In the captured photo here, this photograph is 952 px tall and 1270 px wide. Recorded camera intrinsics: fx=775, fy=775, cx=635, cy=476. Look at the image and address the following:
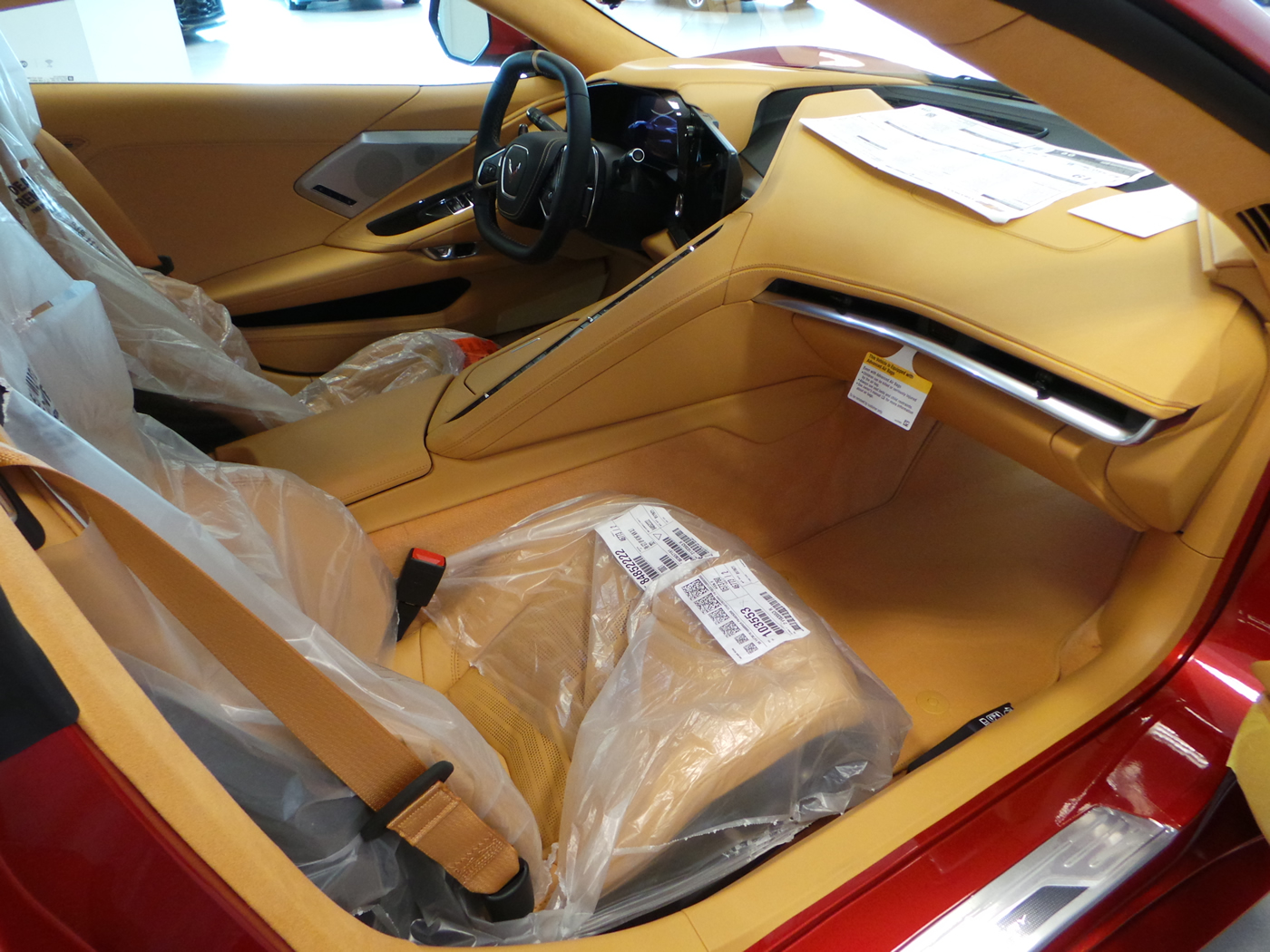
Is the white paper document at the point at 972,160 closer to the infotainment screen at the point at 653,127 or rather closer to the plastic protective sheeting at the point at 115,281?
the infotainment screen at the point at 653,127

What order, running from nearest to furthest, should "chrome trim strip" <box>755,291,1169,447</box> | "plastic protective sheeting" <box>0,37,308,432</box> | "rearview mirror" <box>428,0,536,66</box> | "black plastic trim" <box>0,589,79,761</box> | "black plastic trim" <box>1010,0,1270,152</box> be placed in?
"black plastic trim" <box>0,589,79,761</box>
"black plastic trim" <box>1010,0,1270,152</box>
"chrome trim strip" <box>755,291,1169,447</box>
"plastic protective sheeting" <box>0,37,308,432</box>
"rearview mirror" <box>428,0,536,66</box>

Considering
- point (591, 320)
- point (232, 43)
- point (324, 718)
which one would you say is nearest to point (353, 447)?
point (591, 320)

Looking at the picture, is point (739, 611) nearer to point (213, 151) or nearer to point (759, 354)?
→ point (759, 354)

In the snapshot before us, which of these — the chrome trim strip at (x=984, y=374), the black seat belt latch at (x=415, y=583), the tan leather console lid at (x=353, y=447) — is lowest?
the black seat belt latch at (x=415, y=583)

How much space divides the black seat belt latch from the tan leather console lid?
0.45ft

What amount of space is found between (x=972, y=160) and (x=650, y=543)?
2.03 ft

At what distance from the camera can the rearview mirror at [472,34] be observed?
5.52 feet

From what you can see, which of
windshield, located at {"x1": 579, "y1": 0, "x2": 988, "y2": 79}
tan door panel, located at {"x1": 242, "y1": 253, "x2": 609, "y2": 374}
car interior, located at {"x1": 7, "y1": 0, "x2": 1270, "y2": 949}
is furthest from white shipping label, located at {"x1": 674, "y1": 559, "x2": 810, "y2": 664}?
tan door panel, located at {"x1": 242, "y1": 253, "x2": 609, "y2": 374}

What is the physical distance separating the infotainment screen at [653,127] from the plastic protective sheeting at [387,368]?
535 mm

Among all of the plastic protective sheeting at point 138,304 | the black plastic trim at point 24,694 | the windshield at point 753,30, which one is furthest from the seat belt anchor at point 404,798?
the windshield at point 753,30

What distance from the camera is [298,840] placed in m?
0.55

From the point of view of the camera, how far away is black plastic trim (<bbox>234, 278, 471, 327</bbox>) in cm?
169

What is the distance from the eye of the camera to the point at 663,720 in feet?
2.41

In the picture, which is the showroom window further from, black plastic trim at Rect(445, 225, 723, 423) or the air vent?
the air vent
